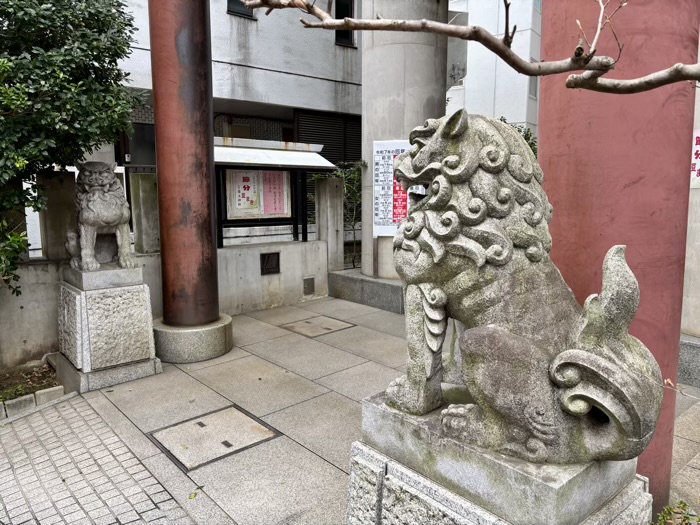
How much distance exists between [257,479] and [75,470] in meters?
1.56

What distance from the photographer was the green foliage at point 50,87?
4.87 m

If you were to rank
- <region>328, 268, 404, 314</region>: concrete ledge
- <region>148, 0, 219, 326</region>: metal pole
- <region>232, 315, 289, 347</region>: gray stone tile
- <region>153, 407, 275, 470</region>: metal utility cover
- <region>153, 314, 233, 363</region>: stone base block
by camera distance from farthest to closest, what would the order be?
<region>328, 268, 404, 314</region>: concrete ledge < <region>232, 315, 289, 347</region>: gray stone tile < <region>153, 314, 233, 363</region>: stone base block < <region>148, 0, 219, 326</region>: metal pole < <region>153, 407, 275, 470</region>: metal utility cover

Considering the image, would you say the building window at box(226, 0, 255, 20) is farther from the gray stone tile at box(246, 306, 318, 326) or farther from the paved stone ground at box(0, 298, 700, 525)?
the paved stone ground at box(0, 298, 700, 525)

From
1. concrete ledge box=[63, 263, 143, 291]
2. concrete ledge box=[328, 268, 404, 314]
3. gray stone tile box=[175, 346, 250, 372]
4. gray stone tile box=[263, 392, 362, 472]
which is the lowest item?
gray stone tile box=[263, 392, 362, 472]

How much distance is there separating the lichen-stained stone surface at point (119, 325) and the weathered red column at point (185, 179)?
0.50 meters

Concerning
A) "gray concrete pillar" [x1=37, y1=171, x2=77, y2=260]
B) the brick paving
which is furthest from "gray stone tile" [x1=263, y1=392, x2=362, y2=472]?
"gray concrete pillar" [x1=37, y1=171, x2=77, y2=260]

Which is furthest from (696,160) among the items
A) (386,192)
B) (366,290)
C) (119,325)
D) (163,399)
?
(119,325)

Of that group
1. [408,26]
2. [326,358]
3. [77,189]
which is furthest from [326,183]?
[408,26]

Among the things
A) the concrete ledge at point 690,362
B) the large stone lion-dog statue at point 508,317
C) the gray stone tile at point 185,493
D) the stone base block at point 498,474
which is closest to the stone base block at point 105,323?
the gray stone tile at point 185,493

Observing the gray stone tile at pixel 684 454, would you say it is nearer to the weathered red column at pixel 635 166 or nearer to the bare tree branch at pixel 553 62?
the weathered red column at pixel 635 166

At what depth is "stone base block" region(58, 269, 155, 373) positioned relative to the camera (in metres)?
5.67

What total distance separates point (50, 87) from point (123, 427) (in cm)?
338

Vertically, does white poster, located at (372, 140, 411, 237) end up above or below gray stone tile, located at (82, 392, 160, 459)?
above

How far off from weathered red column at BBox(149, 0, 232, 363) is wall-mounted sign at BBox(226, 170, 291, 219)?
204 centimetres
